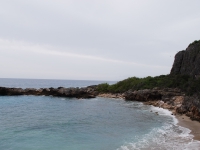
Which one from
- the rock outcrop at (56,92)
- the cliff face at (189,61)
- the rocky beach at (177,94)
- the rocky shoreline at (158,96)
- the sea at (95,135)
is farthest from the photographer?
the rock outcrop at (56,92)

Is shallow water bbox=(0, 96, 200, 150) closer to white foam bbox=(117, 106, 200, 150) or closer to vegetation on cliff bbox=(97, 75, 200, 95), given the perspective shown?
white foam bbox=(117, 106, 200, 150)

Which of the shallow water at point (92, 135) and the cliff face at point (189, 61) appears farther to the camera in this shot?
the cliff face at point (189, 61)

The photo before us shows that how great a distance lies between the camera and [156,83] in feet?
226

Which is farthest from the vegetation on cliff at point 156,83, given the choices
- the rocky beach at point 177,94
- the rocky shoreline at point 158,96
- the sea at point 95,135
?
the sea at point 95,135

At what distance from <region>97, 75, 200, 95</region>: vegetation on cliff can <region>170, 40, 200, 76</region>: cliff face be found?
2.77m

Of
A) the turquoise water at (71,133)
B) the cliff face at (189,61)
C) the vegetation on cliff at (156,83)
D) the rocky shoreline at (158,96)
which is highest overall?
the cliff face at (189,61)

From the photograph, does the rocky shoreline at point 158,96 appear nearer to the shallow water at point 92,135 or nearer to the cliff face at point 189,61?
the shallow water at point 92,135

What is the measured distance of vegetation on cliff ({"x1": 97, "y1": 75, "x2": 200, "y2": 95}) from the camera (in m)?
53.6

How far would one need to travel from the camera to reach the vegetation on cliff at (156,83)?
5361 cm

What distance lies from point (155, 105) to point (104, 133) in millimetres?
28119

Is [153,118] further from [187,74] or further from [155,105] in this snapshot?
[187,74]

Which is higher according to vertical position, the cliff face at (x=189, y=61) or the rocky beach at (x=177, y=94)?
the cliff face at (x=189, y=61)

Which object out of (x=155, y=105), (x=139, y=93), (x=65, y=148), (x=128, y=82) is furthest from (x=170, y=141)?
(x=128, y=82)

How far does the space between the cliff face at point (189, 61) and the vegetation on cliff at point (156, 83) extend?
2.77 meters
